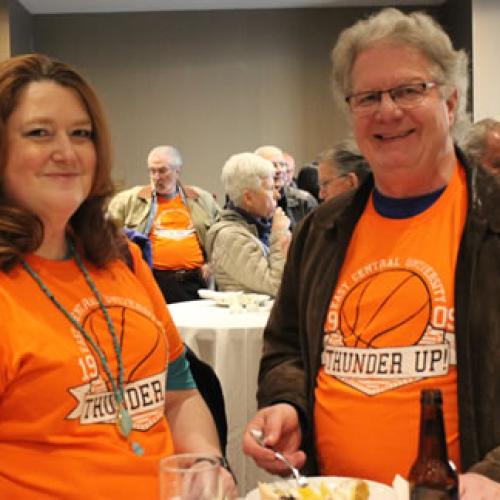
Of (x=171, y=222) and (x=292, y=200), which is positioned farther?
(x=171, y=222)

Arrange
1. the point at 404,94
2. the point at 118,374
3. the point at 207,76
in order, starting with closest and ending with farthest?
the point at 118,374
the point at 404,94
the point at 207,76

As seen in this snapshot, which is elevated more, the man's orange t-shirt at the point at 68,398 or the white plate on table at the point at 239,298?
the man's orange t-shirt at the point at 68,398

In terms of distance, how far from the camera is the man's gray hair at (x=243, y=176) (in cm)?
443

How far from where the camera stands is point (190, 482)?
1.02 metres

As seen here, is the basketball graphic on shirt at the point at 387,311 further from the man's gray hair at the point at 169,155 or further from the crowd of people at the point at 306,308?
the man's gray hair at the point at 169,155

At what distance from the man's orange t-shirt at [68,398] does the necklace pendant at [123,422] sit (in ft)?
0.03

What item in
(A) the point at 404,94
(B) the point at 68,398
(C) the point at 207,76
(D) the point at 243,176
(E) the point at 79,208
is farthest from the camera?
(C) the point at 207,76

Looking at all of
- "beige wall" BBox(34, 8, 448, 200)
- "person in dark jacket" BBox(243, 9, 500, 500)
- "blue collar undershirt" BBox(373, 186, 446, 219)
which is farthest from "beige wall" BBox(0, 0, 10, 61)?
"blue collar undershirt" BBox(373, 186, 446, 219)

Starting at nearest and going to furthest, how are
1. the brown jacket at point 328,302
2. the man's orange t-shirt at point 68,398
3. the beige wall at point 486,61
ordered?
the man's orange t-shirt at point 68,398 < the brown jacket at point 328,302 < the beige wall at point 486,61

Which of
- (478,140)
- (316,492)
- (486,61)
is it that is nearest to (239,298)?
(478,140)

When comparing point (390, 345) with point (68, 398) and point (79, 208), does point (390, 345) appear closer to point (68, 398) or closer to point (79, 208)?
point (68, 398)

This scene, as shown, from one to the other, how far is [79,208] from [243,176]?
2.79 m

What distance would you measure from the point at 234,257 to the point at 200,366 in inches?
93.6

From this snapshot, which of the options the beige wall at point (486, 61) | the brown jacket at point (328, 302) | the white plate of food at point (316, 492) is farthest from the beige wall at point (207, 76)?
the white plate of food at point (316, 492)
